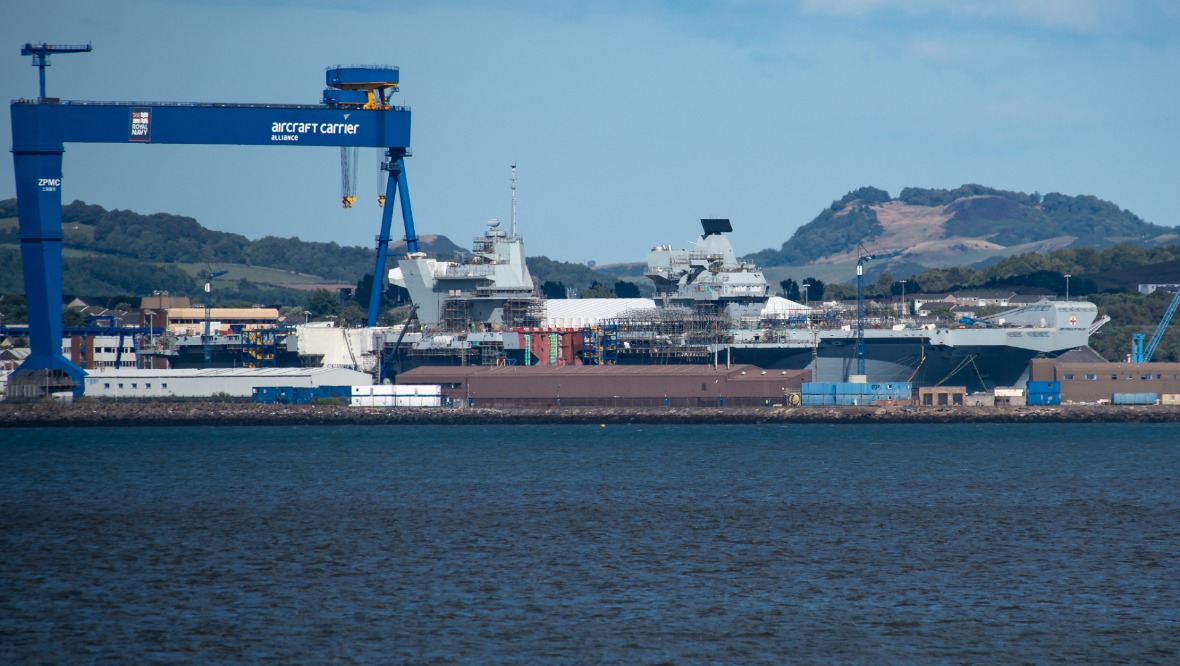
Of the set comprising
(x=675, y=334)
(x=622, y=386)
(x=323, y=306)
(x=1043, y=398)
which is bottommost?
(x=1043, y=398)

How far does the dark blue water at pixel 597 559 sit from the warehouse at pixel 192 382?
22.2 m

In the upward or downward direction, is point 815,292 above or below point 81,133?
below

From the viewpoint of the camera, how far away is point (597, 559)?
25.2 metres

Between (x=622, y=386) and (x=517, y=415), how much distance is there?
5.08m

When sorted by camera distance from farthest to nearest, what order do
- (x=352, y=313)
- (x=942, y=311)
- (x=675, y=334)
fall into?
1. (x=352, y=313)
2. (x=942, y=311)
3. (x=675, y=334)

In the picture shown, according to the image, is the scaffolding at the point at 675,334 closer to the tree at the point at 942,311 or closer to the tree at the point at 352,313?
the tree at the point at 942,311

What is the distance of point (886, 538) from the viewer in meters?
27.5

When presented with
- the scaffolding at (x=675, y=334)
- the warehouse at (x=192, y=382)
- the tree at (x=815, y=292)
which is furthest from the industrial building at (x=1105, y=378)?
the tree at (x=815, y=292)

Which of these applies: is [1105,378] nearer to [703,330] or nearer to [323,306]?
[703,330]

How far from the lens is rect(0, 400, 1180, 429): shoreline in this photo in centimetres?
6081

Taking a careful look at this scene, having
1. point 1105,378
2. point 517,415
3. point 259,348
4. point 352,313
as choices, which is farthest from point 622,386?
point 352,313

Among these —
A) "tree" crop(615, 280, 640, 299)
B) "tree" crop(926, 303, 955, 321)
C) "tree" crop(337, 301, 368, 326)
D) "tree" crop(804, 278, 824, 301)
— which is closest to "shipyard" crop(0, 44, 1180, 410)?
"tree" crop(926, 303, 955, 321)

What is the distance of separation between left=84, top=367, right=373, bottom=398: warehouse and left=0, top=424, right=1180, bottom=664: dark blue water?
22.2 m

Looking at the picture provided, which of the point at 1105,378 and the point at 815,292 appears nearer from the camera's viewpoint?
the point at 1105,378
